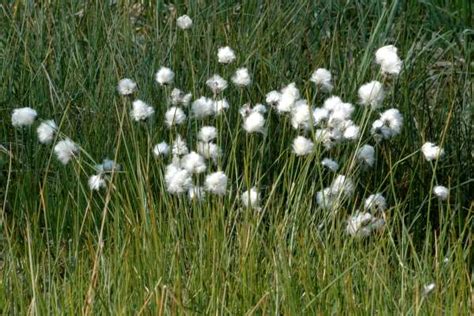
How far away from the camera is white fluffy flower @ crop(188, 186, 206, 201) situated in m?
3.30

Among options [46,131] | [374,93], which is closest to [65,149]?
[46,131]

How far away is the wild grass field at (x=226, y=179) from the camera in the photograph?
2.89 m

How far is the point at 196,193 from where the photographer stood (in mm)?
3330

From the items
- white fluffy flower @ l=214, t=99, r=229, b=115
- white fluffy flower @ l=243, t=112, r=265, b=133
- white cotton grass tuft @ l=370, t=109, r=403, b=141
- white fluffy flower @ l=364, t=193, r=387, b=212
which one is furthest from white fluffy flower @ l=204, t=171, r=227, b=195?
white cotton grass tuft @ l=370, t=109, r=403, b=141

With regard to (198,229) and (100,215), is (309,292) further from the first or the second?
(100,215)

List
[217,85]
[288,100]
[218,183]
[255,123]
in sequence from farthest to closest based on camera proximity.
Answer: [217,85] → [288,100] → [255,123] → [218,183]

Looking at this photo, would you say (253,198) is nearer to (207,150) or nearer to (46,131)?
(207,150)

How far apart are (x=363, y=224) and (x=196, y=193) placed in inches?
19.0

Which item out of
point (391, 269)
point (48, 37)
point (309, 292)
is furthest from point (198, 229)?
point (48, 37)

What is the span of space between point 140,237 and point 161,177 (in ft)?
1.04

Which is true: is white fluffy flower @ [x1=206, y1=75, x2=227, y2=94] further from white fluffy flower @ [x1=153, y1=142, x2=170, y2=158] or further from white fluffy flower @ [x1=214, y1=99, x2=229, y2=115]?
white fluffy flower @ [x1=153, y1=142, x2=170, y2=158]

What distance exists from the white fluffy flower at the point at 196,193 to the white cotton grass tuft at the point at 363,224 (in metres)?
0.43

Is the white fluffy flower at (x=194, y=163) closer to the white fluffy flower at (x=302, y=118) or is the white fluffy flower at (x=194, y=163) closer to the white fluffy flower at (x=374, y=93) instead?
the white fluffy flower at (x=302, y=118)

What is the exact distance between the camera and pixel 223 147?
3.99m
